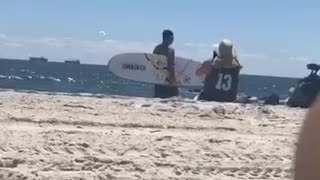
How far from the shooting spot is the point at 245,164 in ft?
21.5

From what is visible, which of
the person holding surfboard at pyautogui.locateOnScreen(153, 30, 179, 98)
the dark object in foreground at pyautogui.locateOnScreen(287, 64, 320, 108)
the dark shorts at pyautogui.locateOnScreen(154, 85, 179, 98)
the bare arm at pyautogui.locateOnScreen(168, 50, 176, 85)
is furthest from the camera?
the bare arm at pyautogui.locateOnScreen(168, 50, 176, 85)

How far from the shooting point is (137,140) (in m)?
6.85

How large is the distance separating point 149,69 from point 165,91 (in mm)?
1678

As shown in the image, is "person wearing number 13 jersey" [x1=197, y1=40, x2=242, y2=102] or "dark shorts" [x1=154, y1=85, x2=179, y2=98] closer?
"person wearing number 13 jersey" [x1=197, y1=40, x2=242, y2=102]

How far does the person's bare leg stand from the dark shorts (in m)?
9.81

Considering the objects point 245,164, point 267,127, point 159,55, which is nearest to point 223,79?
point 159,55

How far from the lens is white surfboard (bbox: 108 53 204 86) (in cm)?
1344

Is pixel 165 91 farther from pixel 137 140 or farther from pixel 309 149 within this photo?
pixel 309 149

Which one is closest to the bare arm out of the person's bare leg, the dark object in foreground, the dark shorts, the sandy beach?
the dark shorts

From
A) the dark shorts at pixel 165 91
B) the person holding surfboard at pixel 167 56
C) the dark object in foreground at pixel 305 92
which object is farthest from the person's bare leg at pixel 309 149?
the dark shorts at pixel 165 91

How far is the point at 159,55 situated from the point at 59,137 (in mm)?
6293

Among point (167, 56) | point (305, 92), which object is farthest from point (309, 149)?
point (167, 56)

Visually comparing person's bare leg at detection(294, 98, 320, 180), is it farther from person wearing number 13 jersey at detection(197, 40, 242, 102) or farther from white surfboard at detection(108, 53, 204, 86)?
white surfboard at detection(108, 53, 204, 86)

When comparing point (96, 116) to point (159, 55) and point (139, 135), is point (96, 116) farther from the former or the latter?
point (159, 55)
